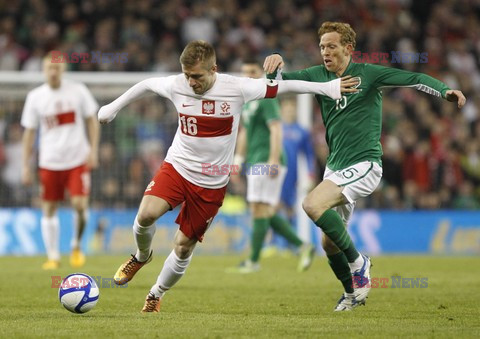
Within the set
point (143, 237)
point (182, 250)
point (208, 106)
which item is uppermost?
point (208, 106)

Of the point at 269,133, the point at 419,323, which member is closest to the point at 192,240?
the point at 419,323

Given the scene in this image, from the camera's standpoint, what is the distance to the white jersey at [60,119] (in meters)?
12.4

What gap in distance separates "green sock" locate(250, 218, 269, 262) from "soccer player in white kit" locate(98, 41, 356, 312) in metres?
4.54

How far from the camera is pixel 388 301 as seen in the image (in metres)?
8.36

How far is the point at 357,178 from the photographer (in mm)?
7465

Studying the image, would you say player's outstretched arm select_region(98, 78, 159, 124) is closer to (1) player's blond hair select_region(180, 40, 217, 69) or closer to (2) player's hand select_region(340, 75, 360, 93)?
(1) player's blond hair select_region(180, 40, 217, 69)

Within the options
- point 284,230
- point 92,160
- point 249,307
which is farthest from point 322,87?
point 92,160

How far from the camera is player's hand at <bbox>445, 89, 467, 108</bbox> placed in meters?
6.81

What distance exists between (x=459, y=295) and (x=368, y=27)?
13.8 metres

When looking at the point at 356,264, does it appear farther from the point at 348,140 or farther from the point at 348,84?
the point at 348,84

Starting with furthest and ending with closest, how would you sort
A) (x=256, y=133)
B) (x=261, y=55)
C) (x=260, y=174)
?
(x=261, y=55) → (x=256, y=133) → (x=260, y=174)

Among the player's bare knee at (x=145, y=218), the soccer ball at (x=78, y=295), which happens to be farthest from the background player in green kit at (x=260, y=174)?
the soccer ball at (x=78, y=295)

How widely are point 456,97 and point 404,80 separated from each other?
61cm

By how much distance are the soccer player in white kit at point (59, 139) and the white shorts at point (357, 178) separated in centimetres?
568
